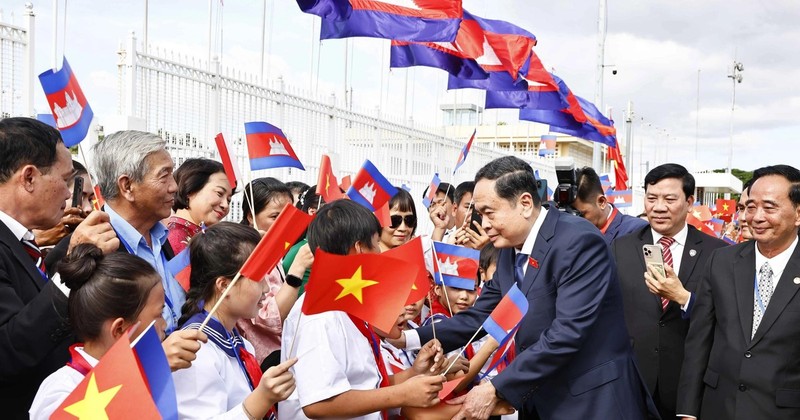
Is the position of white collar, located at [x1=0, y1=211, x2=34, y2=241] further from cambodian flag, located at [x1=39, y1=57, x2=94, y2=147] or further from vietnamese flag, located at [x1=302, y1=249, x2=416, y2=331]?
cambodian flag, located at [x1=39, y1=57, x2=94, y2=147]

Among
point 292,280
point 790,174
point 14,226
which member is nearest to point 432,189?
point 292,280

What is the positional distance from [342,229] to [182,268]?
79 cm

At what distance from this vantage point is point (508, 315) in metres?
3.08

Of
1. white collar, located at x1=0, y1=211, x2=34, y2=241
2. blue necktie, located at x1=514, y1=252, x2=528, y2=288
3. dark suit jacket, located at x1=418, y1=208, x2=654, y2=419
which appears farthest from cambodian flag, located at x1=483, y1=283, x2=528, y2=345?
white collar, located at x1=0, y1=211, x2=34, y2=241

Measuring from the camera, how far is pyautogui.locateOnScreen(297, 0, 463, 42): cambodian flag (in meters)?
6.54

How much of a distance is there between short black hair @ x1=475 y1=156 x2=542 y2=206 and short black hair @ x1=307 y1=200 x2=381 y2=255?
73 centimetres

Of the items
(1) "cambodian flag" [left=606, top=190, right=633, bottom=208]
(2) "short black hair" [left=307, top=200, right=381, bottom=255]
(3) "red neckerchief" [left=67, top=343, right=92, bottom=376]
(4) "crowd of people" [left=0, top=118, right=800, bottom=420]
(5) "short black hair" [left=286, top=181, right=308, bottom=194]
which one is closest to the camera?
(3) "red neckerchief" [left=67, top=343, right=92, bottom=376]

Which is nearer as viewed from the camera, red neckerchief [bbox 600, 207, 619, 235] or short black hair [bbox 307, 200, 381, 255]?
short black hair [bbox 307, 200, 381, 255]

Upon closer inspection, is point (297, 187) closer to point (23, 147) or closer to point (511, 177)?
point (511, 177)

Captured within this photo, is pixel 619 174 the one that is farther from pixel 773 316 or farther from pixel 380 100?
pixel 773 316

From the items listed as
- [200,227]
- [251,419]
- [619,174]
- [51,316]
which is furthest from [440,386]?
[619,174]

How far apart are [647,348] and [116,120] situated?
16.8 ft

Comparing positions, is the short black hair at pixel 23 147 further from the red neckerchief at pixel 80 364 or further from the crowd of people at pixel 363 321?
the red neckerchief at pixel 80 364

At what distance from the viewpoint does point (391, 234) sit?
5.40 m
